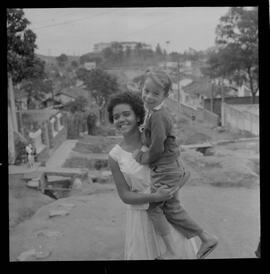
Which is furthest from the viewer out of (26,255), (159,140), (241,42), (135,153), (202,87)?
(202,87)

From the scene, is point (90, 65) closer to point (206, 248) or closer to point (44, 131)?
point (44, 131)

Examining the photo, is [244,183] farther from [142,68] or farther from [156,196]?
[142,68]

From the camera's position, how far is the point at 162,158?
3826mm

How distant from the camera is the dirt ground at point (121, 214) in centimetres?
400

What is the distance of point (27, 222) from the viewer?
157 inches

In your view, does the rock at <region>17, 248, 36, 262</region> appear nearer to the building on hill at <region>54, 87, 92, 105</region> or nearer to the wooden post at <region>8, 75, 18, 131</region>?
the wooden post at <region>8, 75, 18, 131</region>

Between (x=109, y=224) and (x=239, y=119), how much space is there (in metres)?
1.17

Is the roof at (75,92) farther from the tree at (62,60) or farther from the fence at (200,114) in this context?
the fence at (200,114)

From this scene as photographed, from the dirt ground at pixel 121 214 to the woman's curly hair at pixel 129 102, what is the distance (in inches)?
17.2

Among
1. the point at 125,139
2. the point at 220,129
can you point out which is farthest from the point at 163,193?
the point at 220,129

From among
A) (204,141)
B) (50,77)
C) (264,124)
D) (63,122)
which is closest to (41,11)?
(50,77)

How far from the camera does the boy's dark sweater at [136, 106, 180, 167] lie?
378 cm

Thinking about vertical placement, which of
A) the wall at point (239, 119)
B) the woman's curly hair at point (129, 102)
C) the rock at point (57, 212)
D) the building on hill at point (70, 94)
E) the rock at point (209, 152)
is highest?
the building on hill at point (70, 94)

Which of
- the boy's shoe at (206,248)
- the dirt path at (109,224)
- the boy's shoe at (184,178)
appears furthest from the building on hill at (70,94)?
the boy's shoe at (206,248)
